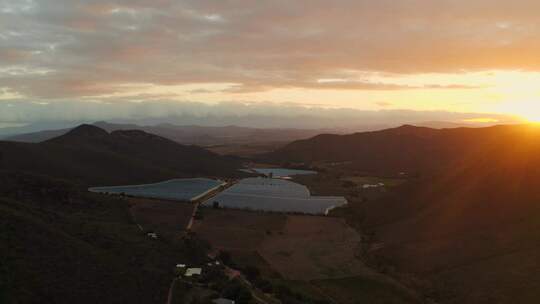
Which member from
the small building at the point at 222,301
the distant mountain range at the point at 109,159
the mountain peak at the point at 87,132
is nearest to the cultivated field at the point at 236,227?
the small building at the point at 222,301

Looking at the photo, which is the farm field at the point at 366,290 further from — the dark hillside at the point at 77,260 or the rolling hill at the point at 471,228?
the dark hillside at the point at 77,260

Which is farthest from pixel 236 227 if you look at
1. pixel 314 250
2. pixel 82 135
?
pixel 82 135

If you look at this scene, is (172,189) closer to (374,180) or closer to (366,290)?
(374,180)

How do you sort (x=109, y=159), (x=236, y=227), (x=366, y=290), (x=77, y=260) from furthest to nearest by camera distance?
(x=109, y=159)
(x=236, y=227)
(x=366, y=290)
(x=77, y=260)

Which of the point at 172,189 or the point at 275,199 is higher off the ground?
the point at 172,189

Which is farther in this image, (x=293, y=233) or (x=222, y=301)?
(x=293, y=233)

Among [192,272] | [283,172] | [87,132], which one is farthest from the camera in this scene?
[87,132]

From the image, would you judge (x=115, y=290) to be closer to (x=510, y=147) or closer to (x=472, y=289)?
(x=472, y=289)

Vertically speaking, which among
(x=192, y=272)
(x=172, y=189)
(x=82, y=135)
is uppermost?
(x=82, y=135)

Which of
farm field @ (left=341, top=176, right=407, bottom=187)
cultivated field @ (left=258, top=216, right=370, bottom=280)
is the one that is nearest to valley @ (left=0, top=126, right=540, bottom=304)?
cultivated field @ (left=258, top=216, right=370, bottom=280)
